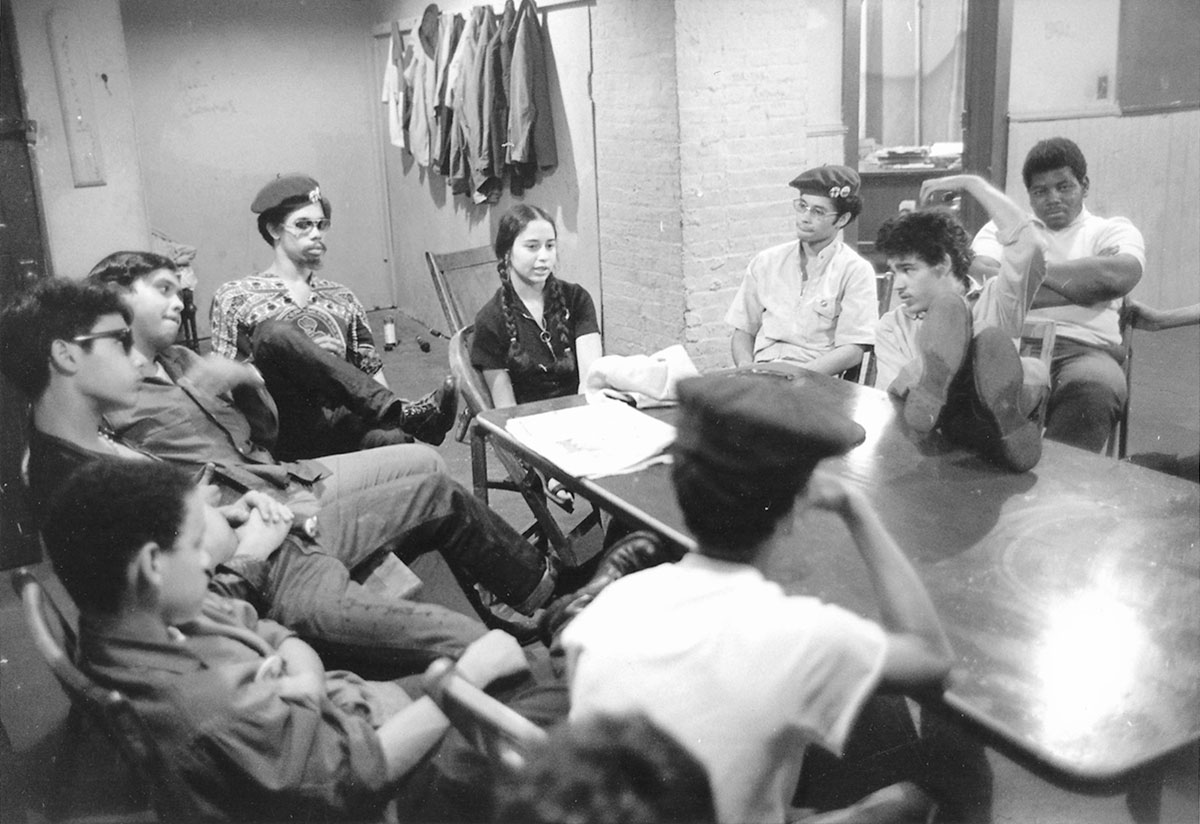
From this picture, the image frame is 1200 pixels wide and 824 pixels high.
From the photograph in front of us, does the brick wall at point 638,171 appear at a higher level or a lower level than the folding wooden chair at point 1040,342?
higher

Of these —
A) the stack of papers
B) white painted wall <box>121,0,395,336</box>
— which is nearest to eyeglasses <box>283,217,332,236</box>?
the stack of papers

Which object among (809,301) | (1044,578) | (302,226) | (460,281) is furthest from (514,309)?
(1044,578)

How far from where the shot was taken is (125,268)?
8.53 ft

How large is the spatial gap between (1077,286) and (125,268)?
2696mm

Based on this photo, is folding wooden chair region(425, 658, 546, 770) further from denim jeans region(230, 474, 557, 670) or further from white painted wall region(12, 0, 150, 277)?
white painted wall region(12, 0, 150, 277)

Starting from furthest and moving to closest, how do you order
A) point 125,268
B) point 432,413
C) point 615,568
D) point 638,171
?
point 638,171
point 432,413
point 125,268
point 615,568

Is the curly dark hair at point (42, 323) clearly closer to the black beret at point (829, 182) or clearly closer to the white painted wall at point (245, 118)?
the black beret at point (829, 182)

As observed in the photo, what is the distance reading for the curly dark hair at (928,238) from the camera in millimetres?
2723

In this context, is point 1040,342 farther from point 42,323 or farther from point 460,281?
point 42,323

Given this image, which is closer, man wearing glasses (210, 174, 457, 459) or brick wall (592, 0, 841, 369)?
man wearing glasses (210, 174, 457, 459)

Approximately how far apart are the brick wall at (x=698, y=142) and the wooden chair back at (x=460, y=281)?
0.90m

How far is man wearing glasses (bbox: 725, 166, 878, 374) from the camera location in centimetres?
340

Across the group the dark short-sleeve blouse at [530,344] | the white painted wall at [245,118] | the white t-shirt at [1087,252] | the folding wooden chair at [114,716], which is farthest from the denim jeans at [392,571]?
the white painted wall at [245,118]

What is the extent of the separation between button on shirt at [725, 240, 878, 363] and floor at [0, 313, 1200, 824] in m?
0.94
